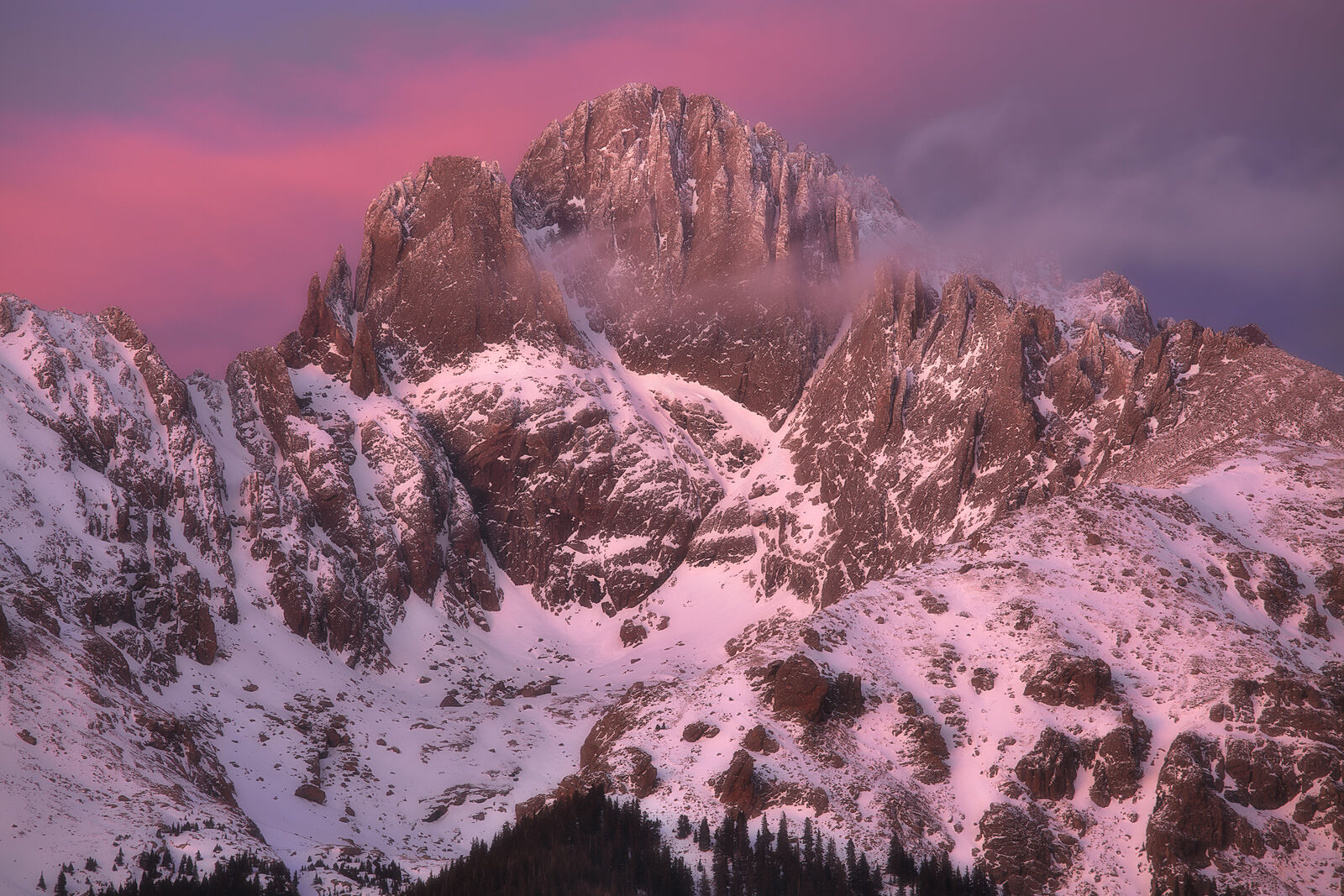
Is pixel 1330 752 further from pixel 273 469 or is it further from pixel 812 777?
pixel 273 469

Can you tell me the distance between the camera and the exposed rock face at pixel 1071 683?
121438mm

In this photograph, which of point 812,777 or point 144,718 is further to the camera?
point 144,718

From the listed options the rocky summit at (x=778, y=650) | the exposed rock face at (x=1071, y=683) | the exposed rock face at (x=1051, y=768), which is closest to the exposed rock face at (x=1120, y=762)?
the rocky summit at (x=778, y=650)

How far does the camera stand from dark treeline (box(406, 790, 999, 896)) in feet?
348

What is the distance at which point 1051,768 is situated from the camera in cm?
11638

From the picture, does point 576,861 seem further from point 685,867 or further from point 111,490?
point 111,490

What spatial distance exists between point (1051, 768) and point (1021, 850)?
8473mm

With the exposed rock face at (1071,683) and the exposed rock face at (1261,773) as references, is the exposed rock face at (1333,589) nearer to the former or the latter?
the exposed rock face at (1261,773)

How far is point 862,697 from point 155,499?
320 feet

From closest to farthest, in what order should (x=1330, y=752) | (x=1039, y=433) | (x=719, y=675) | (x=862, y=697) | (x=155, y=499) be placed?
(x=1330, y=752) → (x=862, y=697) → (x=719, y=675) → (x=155, y=499) → (x=1039, y=433)

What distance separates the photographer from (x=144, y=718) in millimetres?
137500

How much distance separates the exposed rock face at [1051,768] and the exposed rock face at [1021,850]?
7.36 feet

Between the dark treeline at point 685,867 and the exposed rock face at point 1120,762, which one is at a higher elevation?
the exposed rock face at point 1120,762

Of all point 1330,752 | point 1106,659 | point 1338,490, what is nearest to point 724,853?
point 1106,659
